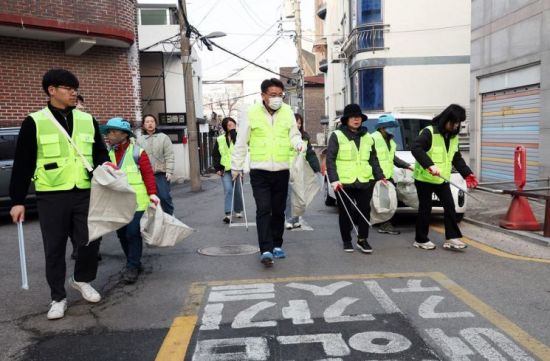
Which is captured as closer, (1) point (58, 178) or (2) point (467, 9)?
(1) point (58, 178)

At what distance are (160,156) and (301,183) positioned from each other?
222 cm

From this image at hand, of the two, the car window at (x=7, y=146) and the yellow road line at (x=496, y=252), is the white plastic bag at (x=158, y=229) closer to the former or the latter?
the yellow road line at (x=496, y=252)

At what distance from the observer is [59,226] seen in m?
4.20

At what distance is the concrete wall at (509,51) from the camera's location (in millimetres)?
9570

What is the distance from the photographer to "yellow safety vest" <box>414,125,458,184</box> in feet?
19.9

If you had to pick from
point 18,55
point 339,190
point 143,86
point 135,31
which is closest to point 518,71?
point 339,190

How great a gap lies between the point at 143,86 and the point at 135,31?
5.32m

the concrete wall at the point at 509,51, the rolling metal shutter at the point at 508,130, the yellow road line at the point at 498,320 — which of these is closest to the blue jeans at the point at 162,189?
the yellow road line at the point at 498,320

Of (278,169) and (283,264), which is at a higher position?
(278,169)

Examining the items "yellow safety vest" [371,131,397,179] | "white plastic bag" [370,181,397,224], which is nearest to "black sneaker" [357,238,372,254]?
"white plastic bag" [370,181,397,224]

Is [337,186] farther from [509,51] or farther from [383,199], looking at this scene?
[509,51]

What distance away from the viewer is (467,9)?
2136 cm

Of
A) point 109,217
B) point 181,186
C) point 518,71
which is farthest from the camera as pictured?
point 181,186

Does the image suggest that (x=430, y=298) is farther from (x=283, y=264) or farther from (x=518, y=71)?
(x=518, y=71)
